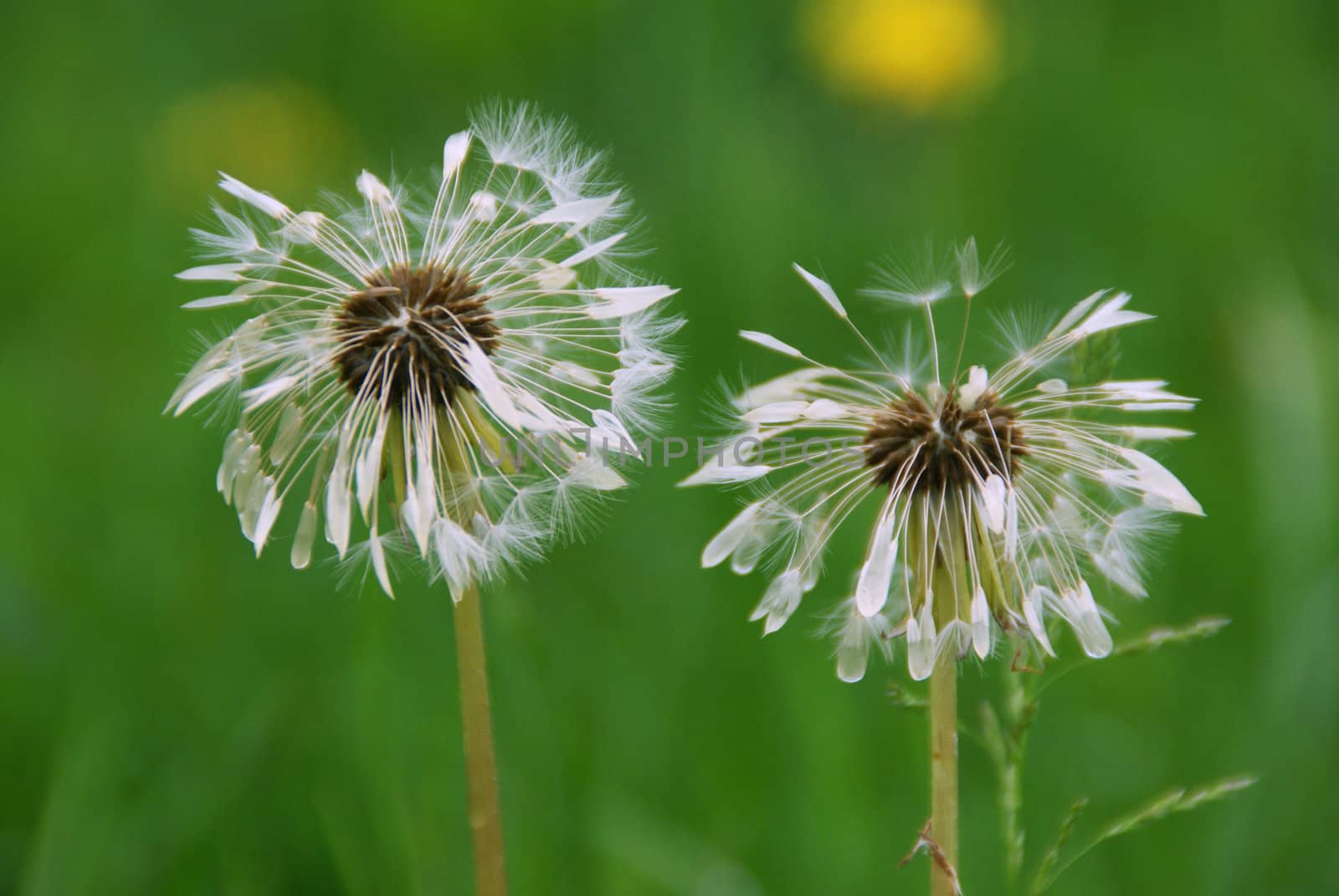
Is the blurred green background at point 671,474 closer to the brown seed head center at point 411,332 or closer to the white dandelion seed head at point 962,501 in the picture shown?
the white dandelion seed head at point 962,501

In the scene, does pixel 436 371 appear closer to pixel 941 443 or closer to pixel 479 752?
pixel 479 752

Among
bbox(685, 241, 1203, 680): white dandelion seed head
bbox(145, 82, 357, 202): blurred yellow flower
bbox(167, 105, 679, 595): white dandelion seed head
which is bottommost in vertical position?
bbox(685, 241, 1203, 680): white dandelion seed head

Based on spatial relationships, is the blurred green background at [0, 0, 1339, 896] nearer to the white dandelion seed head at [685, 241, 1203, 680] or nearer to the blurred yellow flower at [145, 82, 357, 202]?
the blurred yellow flower at [145, 82, 357, 202]

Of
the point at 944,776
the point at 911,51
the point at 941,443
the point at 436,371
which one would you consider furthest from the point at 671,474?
the point at 944,776

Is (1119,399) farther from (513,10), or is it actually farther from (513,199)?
(513,10)

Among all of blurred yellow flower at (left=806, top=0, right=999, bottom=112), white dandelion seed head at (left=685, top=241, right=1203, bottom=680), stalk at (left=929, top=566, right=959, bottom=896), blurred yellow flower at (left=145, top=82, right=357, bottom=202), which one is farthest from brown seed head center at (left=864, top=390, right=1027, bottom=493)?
blurred yellow flower at (left=145, top=82, right=357, bottom=202)

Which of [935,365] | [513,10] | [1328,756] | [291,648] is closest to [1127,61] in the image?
[513,10]

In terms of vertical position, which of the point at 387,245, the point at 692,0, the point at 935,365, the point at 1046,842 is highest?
the point at 692,0
